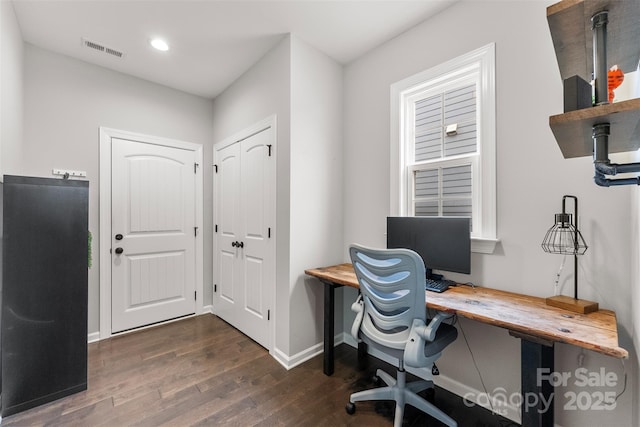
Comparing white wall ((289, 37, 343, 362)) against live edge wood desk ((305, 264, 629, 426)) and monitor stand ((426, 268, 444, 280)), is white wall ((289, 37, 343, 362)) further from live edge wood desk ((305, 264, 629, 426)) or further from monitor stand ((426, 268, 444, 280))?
live edge wood desk ((305, 264, 629, 426))

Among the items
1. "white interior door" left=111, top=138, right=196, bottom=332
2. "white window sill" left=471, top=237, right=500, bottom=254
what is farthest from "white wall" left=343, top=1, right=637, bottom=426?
"white interior door" left=111, top=138, right=196, bottom=332

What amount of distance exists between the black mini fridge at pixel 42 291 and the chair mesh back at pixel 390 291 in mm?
2048

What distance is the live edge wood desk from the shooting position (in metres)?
1.11

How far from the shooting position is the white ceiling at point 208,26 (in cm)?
204

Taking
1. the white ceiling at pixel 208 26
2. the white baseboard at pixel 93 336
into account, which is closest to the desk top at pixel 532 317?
the white ceiling at pixel 208 26

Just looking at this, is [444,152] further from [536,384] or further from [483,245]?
[536,384]

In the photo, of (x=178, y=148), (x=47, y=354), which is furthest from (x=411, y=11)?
(x=47, y=354)

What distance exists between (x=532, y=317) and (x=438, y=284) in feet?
1.97

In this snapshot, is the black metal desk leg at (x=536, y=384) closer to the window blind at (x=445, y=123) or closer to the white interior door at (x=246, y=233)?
the window blind at (x=445, y=123)

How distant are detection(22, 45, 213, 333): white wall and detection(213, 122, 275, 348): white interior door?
2.86ft

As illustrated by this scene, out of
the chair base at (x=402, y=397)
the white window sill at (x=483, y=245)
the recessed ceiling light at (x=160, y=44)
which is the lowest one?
the chair base at (x=402, y=397)

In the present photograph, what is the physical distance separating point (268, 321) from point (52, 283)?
1.64 m

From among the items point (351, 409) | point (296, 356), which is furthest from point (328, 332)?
point (351, 409)

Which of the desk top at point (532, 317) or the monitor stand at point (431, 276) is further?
the monitor stand at point (431, 276)
